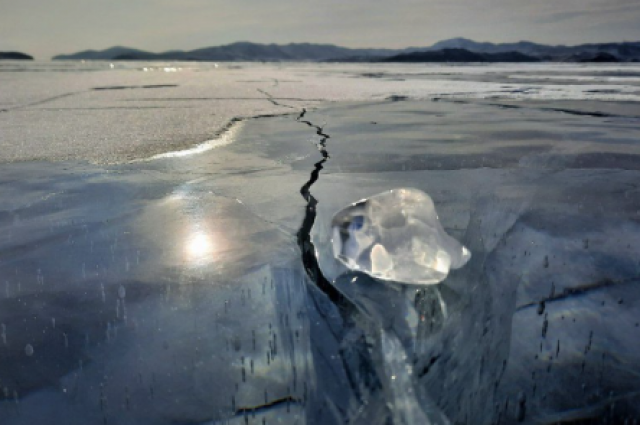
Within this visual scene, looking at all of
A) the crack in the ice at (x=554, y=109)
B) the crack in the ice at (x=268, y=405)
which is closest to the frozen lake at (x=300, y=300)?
the crack in the ice at (x=268, y=405)

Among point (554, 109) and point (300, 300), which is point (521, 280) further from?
point (554, 109)

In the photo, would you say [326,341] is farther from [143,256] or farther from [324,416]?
[143,256]

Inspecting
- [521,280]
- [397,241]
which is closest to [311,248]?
[397,241]

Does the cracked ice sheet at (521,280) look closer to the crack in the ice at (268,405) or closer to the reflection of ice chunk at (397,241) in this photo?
the reflection of ice chunk at (397,241)

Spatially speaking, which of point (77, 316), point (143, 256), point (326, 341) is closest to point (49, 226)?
point (143, 256)

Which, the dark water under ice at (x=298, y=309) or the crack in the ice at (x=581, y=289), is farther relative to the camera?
the crack in the ice at (x=581, y=289)
